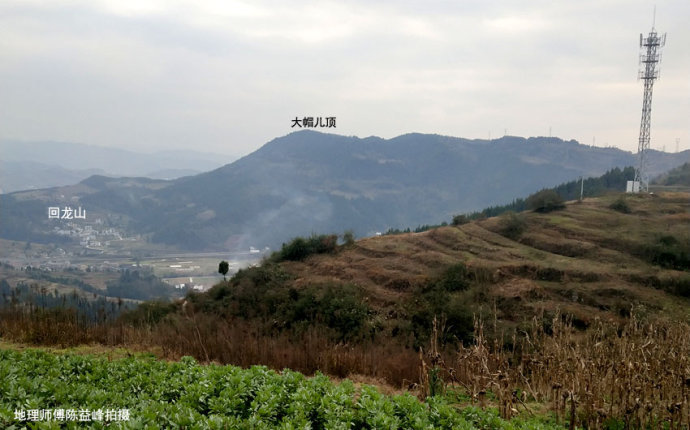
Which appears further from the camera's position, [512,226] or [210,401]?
[512,226]

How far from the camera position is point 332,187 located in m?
126

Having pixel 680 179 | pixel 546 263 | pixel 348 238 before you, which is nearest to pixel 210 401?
pixel 546 263

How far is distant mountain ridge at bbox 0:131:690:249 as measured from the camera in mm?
100438

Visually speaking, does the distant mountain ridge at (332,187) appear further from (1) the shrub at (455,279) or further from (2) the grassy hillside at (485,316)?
(1) the shrub at (455,279)

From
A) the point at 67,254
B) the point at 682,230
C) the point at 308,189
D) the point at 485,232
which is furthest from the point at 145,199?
the point at 682,230

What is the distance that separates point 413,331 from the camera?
41.0 ft

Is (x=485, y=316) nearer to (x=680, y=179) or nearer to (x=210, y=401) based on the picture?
(x=210, y=401)

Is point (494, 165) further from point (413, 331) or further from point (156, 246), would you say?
point (413, 331)

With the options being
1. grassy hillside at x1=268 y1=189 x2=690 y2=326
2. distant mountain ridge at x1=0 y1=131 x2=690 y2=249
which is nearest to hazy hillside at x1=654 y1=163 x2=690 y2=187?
grassy hillside at x1=268 y1=189 x2=690 y2=326

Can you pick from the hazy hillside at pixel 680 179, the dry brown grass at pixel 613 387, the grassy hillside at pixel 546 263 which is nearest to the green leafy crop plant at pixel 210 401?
the dry brown grass at pixel 613 387

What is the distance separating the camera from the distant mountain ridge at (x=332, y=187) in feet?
330

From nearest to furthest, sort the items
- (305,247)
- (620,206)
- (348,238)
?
(305,247), (348,238), (620,206)

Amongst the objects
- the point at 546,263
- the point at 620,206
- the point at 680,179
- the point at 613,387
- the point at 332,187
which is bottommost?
the point at 546,263

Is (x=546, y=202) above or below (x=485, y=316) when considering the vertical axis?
above
